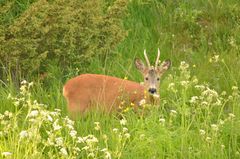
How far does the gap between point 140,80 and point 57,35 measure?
1157mm

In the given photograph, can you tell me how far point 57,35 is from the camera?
8.54 m

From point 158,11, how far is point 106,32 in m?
2.13

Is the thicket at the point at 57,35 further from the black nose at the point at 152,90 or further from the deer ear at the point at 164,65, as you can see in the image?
the black nose at the point at 152,90

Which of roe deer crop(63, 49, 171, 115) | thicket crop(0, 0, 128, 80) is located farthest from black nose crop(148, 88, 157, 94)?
thicket crop(0, 0, 128, 80)

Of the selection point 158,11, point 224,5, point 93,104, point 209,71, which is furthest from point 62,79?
point 224,5

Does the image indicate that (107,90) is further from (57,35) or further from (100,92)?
(57,35)

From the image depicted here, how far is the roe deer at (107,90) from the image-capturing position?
7.50 meters

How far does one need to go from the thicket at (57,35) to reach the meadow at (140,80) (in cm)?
2

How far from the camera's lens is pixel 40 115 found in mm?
4867

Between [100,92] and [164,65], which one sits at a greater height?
[164,65]

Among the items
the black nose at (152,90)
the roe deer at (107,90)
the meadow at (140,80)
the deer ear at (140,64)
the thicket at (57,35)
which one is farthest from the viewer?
the thicket at (57,35)

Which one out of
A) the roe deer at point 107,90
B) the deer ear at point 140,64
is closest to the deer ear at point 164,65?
the roe deer at point 107,90

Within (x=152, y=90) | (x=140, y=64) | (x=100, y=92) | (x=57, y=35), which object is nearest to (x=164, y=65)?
(x=140, y=64)

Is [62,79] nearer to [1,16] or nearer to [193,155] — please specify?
[1,16]
